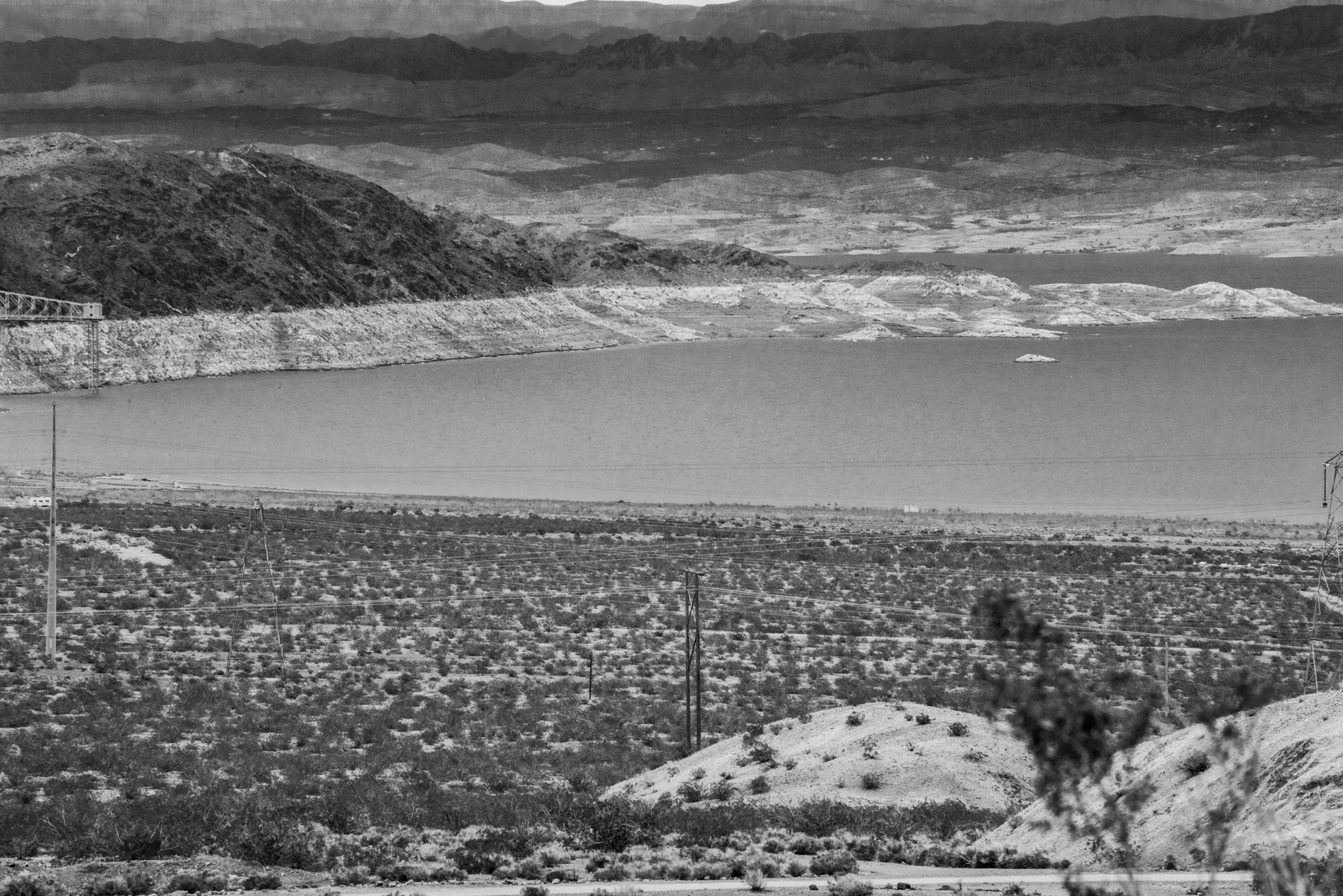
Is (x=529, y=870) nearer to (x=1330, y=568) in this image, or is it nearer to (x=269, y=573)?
(x=269, y=573)

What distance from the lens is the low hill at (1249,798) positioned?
10555 millimetres

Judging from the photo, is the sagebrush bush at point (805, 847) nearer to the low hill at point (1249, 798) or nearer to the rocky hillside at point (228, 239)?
the low hill at point (1249, 798)

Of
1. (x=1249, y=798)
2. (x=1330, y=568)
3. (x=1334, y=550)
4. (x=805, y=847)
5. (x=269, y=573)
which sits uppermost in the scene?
(x=1334, y=550)

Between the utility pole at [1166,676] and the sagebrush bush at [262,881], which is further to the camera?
the utility pole at [1166,676]

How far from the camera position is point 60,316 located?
249ft

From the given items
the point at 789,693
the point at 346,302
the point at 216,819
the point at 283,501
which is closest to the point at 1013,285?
the point at 346,302

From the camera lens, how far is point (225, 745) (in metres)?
19.5

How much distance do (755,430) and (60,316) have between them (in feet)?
108

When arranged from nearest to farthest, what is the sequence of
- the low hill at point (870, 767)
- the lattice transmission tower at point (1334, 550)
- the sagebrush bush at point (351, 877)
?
the sagebrush bush at point (351, 877)
the low hill at point (870, 767)
the lattice transmission tower at point (1334, 550)

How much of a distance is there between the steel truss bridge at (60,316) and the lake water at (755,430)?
1844 mm

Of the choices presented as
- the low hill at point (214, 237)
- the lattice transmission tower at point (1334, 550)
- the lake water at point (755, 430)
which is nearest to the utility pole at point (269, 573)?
the lake water at point (755, 430)

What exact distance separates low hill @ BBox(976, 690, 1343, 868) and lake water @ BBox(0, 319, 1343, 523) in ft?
123

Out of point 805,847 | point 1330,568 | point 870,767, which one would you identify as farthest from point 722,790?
point 1330,568

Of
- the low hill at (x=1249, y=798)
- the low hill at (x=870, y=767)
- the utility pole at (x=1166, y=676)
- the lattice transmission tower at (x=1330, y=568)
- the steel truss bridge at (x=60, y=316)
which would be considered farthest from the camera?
the steel truss bridge at (x=60, y=316)
